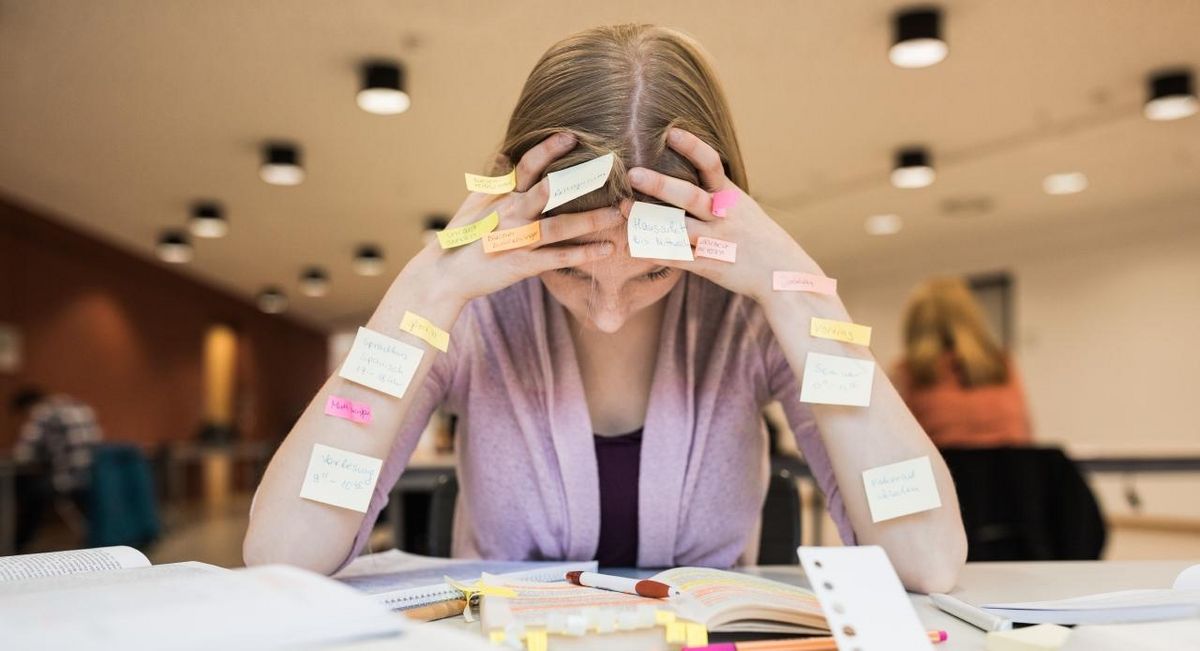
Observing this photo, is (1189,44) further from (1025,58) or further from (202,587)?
(202,587)

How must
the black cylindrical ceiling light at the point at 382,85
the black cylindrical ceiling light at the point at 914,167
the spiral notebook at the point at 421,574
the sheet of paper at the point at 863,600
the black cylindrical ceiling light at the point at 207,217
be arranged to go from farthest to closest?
the black cylindrical ceiling light at the point at 207,217, the black cylindrical ceiling light at the point at 914,167, the black cylindrical ceiling light at the point at 382,85, the spiral notebook at the point at 421,574, the sheet of paper at the point at 863,600

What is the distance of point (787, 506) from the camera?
1.64 metres

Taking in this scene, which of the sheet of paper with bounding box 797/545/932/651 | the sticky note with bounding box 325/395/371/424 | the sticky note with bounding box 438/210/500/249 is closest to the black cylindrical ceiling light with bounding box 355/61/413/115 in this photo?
the sticky note with bounding box 438/210/500/249

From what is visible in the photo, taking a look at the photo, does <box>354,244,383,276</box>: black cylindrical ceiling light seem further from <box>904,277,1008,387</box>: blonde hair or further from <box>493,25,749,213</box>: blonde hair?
<box>493,25,749,213</box>: blonde hair

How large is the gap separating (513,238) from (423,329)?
0.49 feet

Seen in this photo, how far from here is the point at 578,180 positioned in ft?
3.13

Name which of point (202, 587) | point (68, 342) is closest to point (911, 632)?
point (202, 587)

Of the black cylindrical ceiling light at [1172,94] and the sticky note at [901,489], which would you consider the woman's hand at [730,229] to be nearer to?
the sticky note at [901,489]

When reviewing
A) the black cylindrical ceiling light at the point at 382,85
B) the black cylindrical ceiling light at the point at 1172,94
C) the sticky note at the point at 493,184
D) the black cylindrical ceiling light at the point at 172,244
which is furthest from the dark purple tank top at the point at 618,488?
the black cylindrical ceiling light at the point at 172,244

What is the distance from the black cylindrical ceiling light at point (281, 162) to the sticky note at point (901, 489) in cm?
509

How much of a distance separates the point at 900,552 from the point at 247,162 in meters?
5.68

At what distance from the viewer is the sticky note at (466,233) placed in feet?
3.54

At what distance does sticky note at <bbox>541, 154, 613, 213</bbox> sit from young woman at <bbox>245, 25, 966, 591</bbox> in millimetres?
37

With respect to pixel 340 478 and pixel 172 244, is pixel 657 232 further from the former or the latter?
pixel 172 244
